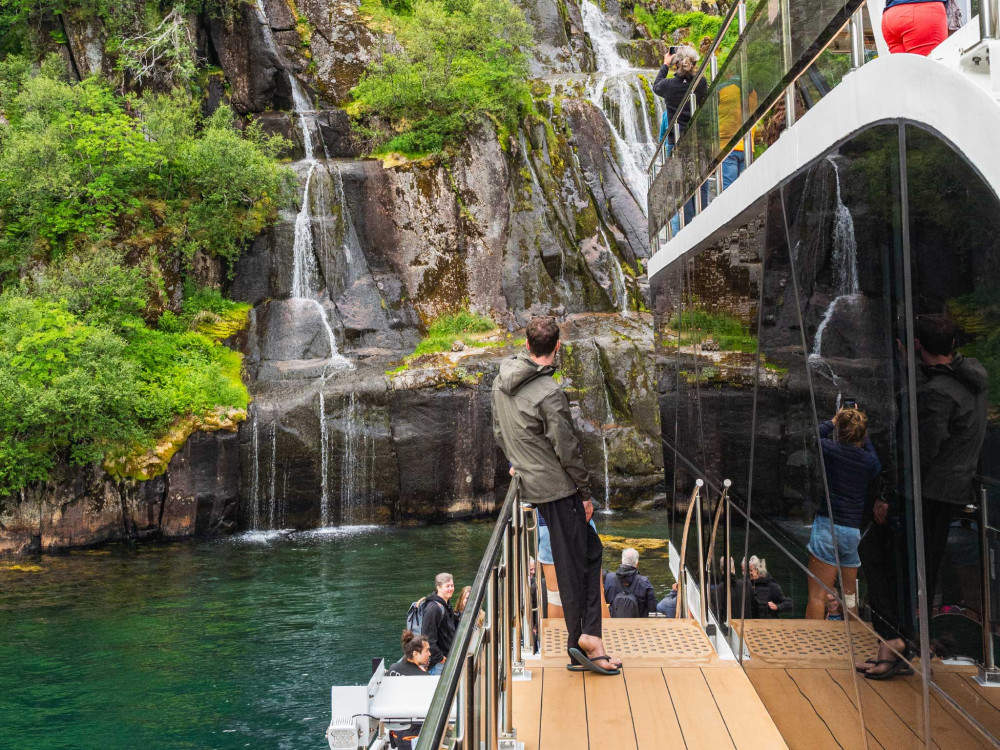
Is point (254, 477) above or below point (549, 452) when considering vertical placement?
below

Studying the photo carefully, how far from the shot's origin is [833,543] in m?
3.10

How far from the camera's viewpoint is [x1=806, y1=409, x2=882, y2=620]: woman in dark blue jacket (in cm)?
276

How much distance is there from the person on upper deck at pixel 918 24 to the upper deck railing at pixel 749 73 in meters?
0.30

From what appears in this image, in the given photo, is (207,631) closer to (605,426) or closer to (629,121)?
(605,426)

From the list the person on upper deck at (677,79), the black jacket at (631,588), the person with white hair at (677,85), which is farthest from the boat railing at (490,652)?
the person on upper deck at (677,79)

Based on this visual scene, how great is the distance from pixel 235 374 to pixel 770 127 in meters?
Answer: 19.6

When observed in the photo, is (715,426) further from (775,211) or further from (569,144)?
(569,144)

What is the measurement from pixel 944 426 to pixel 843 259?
0.89 m

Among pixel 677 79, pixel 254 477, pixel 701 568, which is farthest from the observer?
pixel 254 477

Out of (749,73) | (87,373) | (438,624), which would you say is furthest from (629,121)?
(749,73)

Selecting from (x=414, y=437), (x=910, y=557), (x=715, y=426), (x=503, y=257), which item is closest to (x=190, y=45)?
(x=503, y=257)

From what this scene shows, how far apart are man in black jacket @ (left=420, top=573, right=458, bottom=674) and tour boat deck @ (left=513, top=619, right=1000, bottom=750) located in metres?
2.67

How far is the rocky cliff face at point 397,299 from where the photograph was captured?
65.6 feet

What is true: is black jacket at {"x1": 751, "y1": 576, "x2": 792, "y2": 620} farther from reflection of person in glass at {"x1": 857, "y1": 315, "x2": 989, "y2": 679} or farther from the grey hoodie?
reflection of person in glass at {"x1": 857, "y1": 315, "x2": 989, "y2": 679}
